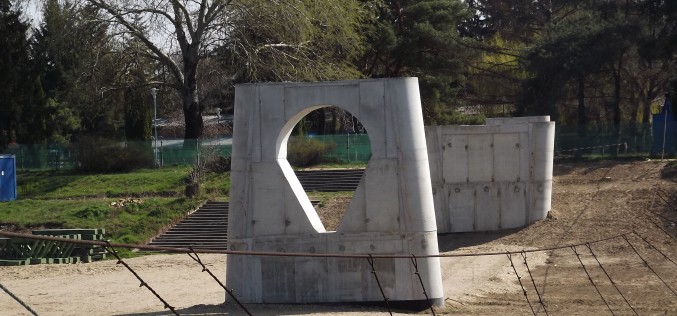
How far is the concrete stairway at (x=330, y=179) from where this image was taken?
41.8 meters

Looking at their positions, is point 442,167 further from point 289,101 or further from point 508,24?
point 508,24

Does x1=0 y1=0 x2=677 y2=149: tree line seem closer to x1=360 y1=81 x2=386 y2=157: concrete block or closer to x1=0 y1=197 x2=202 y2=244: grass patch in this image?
x1=0 y1=197 x2=202 y2=244: grass patch

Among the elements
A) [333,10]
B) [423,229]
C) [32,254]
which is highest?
[333,10]

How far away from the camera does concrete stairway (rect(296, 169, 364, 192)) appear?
41.8m

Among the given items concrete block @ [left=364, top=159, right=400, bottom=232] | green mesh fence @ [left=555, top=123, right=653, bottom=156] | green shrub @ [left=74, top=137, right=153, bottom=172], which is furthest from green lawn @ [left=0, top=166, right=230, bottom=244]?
concrete block @ [left=364, top=159, right=400, bottom=232]

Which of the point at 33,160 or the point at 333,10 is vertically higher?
the point at 333,10

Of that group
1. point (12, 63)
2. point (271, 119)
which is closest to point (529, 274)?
point (271, 119)

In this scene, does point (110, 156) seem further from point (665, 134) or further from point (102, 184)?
point (665, 134)

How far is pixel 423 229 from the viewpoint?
1978 centimetres

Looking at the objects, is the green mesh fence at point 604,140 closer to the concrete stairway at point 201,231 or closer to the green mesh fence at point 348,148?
the green mesh fence at point 348,148

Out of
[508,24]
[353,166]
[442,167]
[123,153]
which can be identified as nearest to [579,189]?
[442,167]

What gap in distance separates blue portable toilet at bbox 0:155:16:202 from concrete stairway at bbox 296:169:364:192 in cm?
1140

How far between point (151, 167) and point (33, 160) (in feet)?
22.5

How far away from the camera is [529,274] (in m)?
25.3
